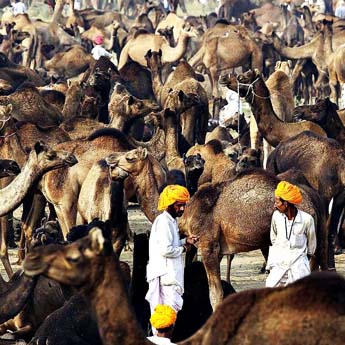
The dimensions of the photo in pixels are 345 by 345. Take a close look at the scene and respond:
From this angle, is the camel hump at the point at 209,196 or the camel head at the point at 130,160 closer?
the camel hump at the point at 209,196

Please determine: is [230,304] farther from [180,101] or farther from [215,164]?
[180,101]

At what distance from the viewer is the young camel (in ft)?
22.5

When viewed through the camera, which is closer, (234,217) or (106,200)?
(234,217)

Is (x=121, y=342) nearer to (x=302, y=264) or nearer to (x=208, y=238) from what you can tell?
(x=302, y=264)

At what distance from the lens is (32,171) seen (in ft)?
39.3

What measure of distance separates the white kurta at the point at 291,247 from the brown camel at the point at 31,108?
7.65 metres

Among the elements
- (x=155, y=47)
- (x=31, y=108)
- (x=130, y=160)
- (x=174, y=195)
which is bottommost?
(x=155, y=47)

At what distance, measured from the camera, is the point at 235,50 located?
3047cm

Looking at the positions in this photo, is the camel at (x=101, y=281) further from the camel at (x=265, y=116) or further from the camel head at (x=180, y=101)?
the camel head at (x=180, y=101)

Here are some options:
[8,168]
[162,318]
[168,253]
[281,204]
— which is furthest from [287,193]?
[8,168]

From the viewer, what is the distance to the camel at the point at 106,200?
37.8ft

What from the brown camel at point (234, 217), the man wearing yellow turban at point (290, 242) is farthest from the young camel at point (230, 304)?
the brown camel at point (234, 217)

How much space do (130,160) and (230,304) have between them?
4.93 meters

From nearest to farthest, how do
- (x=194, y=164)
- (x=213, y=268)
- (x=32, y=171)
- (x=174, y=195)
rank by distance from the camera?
(x=174, y=195) < (x=213, y=268) < (x=32, y=171) < (x=194, y=164)
